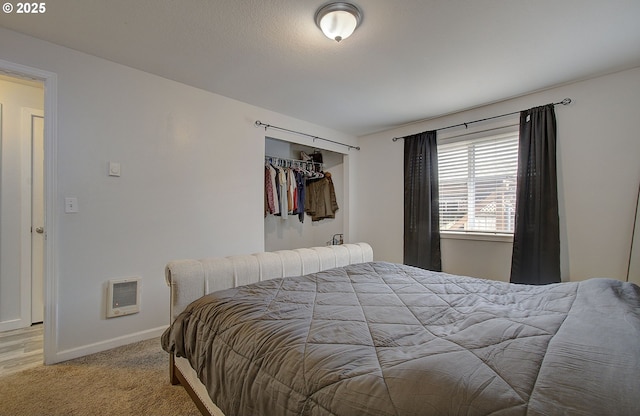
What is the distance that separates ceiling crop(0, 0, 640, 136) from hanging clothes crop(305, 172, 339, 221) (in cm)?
175

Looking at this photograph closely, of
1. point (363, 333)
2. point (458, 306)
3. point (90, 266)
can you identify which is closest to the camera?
point (363, 333)

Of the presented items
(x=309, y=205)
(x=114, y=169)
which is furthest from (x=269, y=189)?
(x=114, y=169)

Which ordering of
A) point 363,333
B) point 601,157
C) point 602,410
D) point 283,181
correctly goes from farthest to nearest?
point 283,181, point 601,157, point 363,333, point 602,410

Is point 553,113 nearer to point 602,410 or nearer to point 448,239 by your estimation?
point 448,239

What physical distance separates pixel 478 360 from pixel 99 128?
108 inches

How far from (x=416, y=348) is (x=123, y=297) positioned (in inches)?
92.5

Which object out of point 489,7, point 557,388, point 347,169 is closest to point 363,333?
point 557,388

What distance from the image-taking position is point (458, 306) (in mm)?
1254

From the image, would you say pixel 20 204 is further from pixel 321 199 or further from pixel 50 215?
pixel 321 199

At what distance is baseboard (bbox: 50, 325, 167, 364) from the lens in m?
1.94

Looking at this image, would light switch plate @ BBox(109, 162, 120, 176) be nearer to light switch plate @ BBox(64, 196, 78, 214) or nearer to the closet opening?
light switch plate @ BBox(64, 196, 78, 214)

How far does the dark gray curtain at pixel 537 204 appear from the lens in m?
2.44

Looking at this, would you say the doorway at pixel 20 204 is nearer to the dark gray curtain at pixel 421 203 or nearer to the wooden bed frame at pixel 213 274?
the wooden bed frame at pixel 213 274

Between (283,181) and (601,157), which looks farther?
(283,181)
